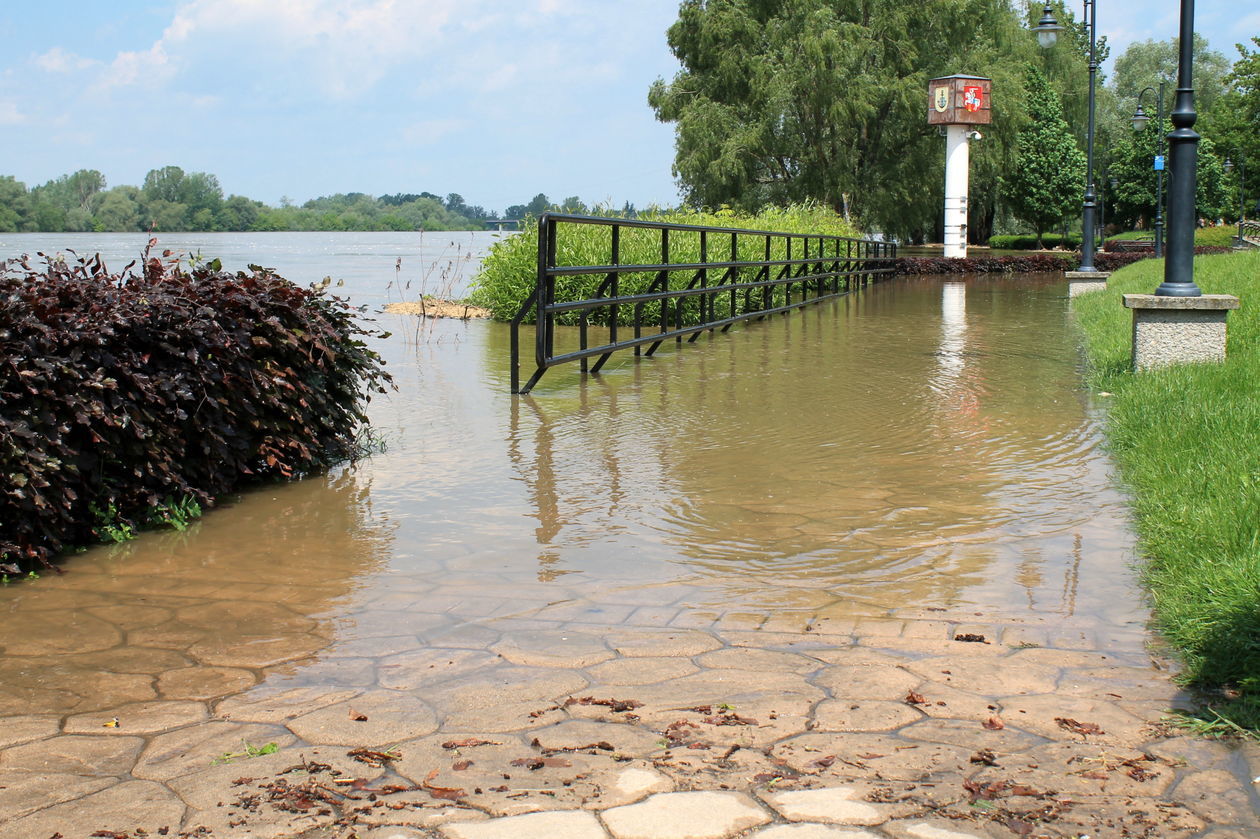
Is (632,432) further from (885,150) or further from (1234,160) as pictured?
(1234,160)

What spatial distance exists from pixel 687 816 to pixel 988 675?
1.31m

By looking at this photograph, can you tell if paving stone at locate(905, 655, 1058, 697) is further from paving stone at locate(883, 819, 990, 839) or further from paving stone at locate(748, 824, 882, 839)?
paving stone at locate(748, 824, 882, 839)

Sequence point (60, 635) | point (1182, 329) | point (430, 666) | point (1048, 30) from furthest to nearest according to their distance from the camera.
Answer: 1. point (1048, 30)
2. point (1182, 329)
3. point (60, 635)
4. point (430, 666)

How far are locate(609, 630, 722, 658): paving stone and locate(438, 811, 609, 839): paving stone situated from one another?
44.8 inches

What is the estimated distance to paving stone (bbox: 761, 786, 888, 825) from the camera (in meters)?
2.59

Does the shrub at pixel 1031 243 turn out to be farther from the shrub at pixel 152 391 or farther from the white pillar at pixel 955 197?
the shrub at pixel 152 391

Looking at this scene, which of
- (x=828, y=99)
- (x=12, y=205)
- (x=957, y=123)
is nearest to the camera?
(x=12, y=205)

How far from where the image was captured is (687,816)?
2607 mm

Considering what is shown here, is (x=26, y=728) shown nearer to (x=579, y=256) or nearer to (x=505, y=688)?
(x=505, y=688)

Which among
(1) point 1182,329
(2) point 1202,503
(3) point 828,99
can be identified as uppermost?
(3) point 828,99

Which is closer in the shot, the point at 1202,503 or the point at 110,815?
the point at 110,815

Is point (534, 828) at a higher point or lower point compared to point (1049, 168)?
lower

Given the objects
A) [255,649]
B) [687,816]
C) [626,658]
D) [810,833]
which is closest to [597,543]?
[626,658]

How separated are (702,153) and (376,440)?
3537 cm
